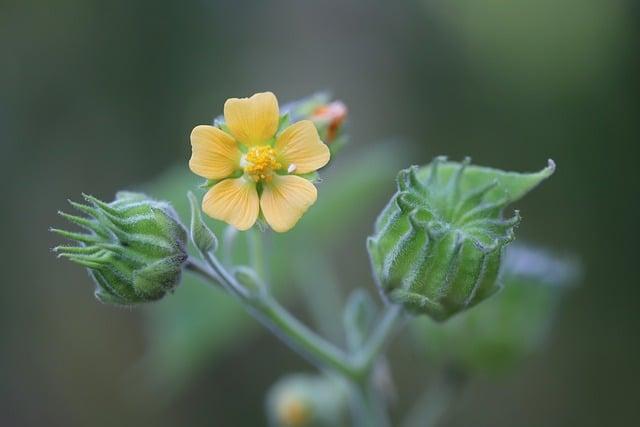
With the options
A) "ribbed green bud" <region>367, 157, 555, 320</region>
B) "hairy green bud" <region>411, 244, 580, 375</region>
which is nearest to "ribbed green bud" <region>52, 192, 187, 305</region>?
"ribbed green bud" <region>367, 157, 555, 320</region>

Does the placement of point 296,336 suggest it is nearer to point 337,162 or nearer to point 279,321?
point 279,321

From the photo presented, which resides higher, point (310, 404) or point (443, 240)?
point (443, 240)

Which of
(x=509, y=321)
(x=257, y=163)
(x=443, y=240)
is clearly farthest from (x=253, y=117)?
(x=509, y=321)

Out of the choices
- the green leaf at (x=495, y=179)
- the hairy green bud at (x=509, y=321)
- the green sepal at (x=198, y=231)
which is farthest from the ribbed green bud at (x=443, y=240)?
the hairy green bud at (x=509, y=321)

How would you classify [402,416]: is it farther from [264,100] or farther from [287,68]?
[264,100]

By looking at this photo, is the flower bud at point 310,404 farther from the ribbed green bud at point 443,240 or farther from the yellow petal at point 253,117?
the yellow petal at point 253,117

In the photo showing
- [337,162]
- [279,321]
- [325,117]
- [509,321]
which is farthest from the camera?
[337,162]
